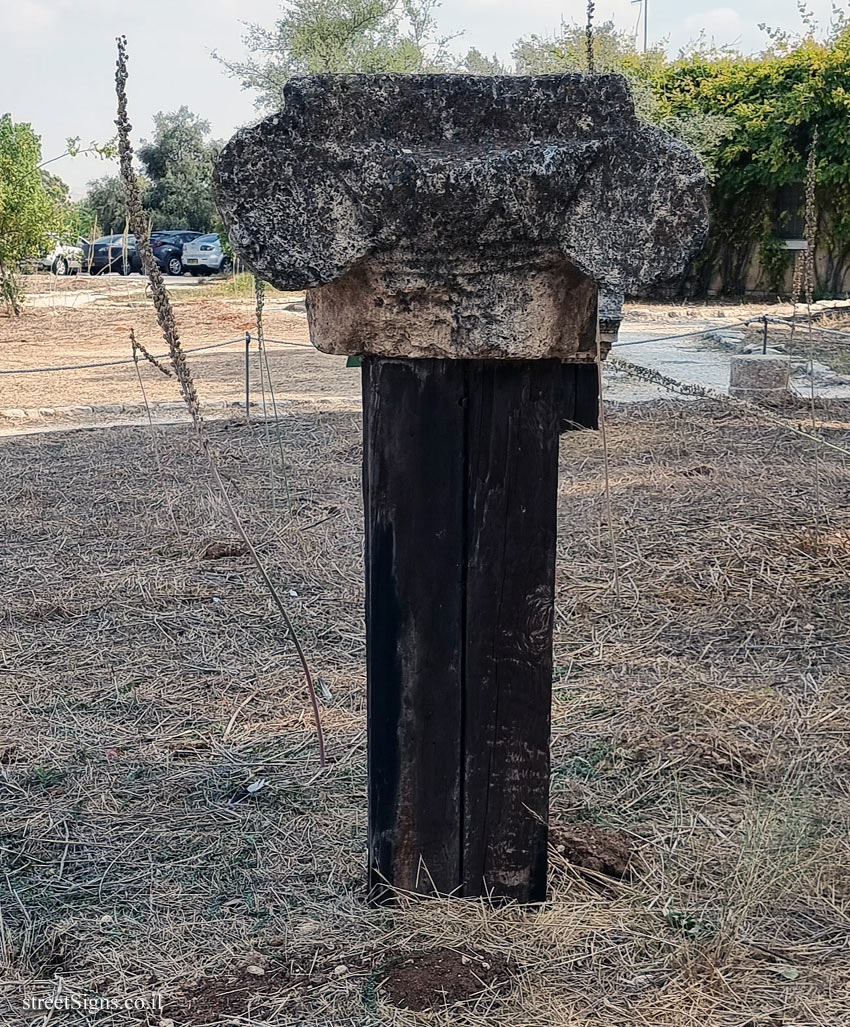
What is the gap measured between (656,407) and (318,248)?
743 centimetres

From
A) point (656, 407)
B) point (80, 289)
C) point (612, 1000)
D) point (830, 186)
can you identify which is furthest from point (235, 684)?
point (80, 289)

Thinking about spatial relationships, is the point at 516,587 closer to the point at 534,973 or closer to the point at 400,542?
the point at 400,542

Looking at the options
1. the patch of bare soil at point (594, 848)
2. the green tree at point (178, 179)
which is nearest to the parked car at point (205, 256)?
the green tree at point (178, 179)

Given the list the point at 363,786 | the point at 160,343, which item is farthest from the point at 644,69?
the point at 363,786

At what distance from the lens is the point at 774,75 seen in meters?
19.5

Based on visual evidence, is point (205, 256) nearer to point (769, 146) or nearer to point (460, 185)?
point (769, 146)

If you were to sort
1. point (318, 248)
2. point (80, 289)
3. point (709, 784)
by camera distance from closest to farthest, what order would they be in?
point (318, 248) < point (709, 784) < point (80, 289)

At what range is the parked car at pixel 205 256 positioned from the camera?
30578 mm

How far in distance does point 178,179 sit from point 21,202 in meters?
22.9

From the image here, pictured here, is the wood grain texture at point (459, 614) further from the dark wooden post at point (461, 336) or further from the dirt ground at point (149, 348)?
the dirt ground at point (149, 348)

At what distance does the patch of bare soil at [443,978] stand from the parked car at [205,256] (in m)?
29.7

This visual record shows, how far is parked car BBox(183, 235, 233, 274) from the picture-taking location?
100 feet

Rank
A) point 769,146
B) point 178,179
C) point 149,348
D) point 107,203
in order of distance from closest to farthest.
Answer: point 149,348
point 769,146
point 107,203
point 178,179

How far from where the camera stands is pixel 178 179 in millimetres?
37406
